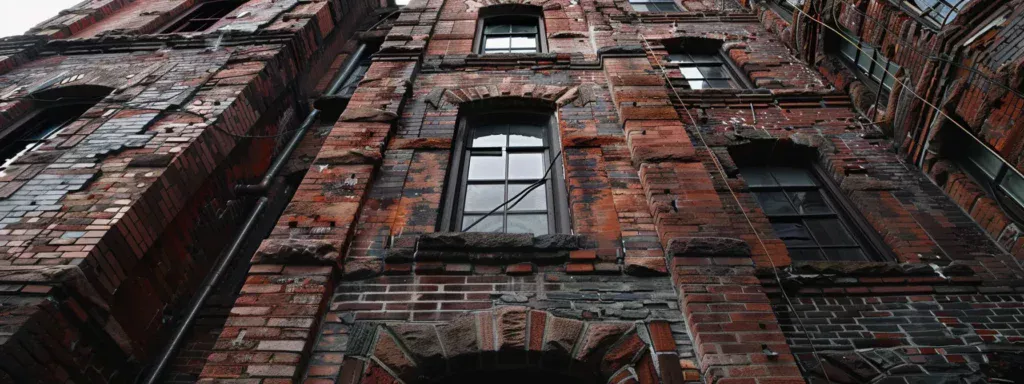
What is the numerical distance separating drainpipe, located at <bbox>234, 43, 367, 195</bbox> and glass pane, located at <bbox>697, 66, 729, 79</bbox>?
5.83 meters

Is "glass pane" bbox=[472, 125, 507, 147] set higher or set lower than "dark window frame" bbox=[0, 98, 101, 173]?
lower

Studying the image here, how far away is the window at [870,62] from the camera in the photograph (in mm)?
6340

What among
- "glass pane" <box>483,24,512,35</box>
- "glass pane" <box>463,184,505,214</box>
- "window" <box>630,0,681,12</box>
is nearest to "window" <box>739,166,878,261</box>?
"glass pane" <box>463,184,505,214</box>

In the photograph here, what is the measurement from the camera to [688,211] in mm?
3891

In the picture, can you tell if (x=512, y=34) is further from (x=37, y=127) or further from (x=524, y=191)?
(x=37, y=127)

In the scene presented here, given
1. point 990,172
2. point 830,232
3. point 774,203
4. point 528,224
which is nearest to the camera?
point 528,224

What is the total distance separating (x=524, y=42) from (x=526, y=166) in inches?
141

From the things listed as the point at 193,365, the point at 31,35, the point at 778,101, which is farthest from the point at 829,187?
the point at 31,35

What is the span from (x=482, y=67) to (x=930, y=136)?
4897mm

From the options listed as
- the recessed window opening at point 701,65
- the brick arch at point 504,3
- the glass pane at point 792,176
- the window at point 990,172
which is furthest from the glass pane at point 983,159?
the brick arch at point 504,3

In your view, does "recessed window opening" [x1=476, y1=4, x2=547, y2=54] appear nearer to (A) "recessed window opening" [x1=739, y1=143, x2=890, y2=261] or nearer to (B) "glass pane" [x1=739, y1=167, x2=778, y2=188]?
(B) "glass pane" [x1=739, y1=167, x2=778, y2=188]

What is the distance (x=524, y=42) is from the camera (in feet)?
26.3

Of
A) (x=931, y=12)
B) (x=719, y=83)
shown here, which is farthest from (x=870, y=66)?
(x=719, y=83)

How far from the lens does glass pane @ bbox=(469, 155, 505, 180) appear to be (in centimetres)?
497
